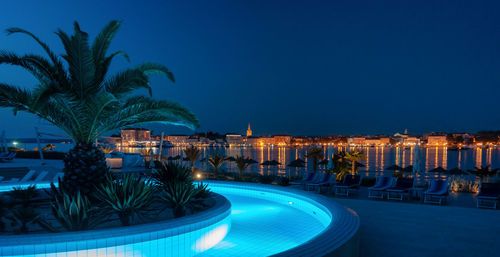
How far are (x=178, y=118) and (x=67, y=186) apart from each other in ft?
8.86

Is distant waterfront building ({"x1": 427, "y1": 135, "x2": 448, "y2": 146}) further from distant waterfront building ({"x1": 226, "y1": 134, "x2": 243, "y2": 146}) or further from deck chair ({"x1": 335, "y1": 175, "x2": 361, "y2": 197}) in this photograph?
deck chair ({"x1": 335, "y1": 175, "x2": 361, "y2": 197})

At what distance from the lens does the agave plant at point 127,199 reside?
5.12m

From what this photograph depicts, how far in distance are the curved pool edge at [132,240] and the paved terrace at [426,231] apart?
251 cm

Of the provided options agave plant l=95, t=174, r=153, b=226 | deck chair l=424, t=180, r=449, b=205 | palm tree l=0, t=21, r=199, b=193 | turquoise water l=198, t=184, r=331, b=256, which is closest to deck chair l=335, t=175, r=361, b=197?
deck chair l=424, t=180, r=449, b=205

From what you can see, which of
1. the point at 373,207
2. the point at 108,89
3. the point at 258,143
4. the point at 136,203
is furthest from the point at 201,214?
the point at 258,143

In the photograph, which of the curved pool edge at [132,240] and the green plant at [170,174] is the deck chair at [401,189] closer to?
the green plant at [170,174]

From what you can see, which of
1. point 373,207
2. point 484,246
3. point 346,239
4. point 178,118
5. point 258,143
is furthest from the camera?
point 258,143

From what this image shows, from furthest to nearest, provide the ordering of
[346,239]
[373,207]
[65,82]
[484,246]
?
[373,207]
[65,82]
[484,246]
[346,239]

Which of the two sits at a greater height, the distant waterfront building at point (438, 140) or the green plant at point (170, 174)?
the green plant at point (170, 174)

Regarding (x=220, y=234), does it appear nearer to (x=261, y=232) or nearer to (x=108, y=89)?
(x=261, y=232)

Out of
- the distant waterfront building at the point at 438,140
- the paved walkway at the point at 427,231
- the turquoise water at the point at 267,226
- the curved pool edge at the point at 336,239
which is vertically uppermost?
the curved pool edge at the point at 336,239

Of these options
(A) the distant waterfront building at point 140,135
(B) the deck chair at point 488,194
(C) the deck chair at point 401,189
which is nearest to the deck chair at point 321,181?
(C) the deck chair at point 401,189

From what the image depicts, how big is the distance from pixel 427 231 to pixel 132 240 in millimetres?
5277

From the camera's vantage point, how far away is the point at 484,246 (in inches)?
202
